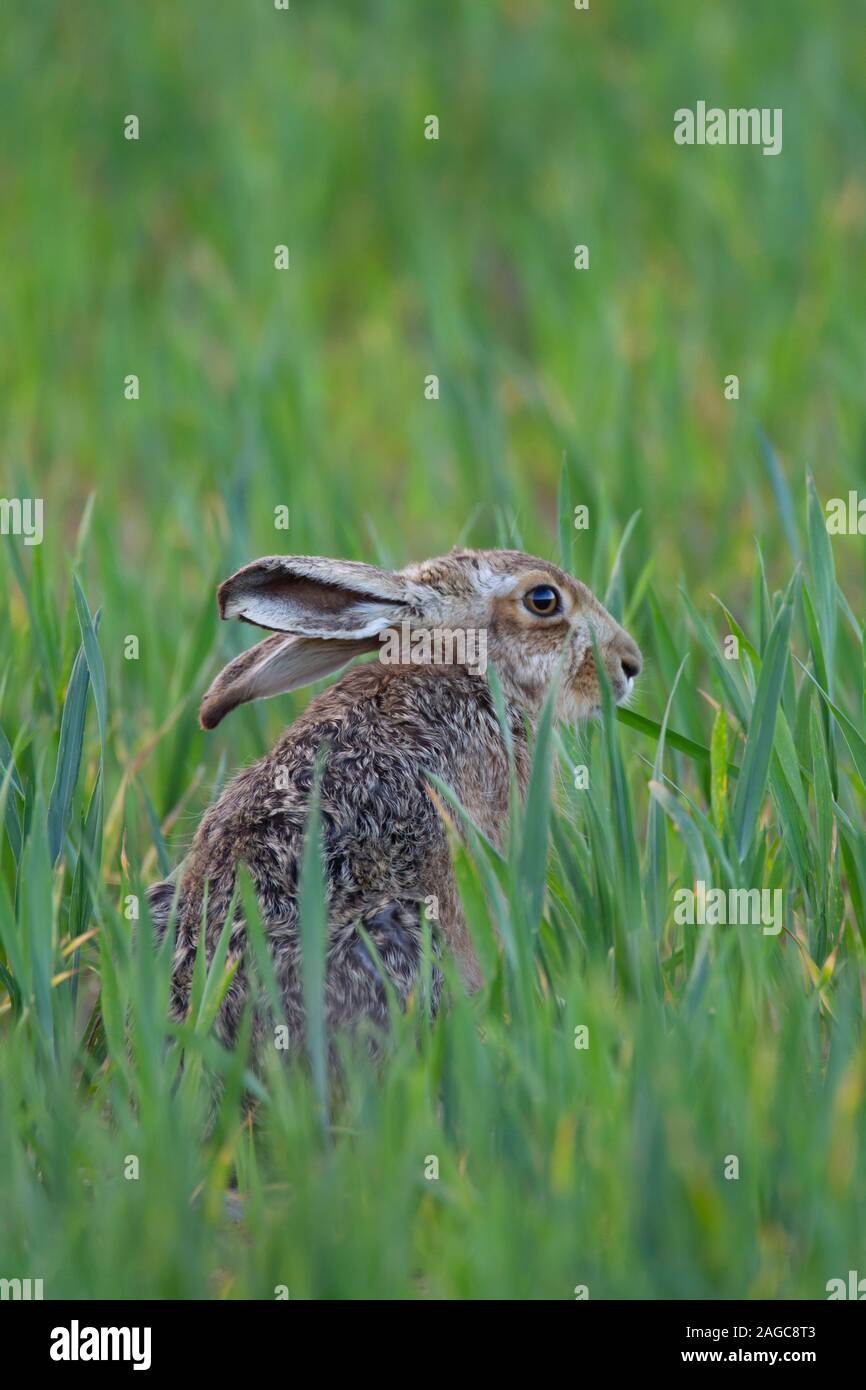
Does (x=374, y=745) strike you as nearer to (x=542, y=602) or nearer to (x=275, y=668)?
(x=275, y=668)

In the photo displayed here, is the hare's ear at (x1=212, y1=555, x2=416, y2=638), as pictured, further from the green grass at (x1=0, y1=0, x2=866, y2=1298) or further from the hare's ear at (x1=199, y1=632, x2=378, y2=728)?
the green grass at (x1=0, y1=0, x2=866, y2=1298)

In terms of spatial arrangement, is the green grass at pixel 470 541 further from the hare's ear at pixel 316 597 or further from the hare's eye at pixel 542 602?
the hare's ear at pixel 316 597

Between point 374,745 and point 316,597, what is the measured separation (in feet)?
1.21

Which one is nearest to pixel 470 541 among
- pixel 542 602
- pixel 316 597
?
pixel 542 602

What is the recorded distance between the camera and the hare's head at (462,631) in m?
4.03

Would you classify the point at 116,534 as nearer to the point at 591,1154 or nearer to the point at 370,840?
the point at 370,840

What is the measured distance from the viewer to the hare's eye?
431 centimetres

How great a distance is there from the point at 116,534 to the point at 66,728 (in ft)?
9.72

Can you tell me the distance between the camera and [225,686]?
4.09 meters

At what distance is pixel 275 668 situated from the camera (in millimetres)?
4176

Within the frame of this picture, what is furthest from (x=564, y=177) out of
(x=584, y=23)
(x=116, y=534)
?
(x=116, y=534)

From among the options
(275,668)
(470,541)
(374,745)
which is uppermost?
(470,541)

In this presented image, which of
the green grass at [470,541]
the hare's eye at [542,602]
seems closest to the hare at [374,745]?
the hare's eye at [542,602]

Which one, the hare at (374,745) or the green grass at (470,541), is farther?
the hare at (374,745)
